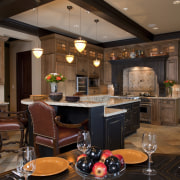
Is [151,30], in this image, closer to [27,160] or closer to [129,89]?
[129,89]

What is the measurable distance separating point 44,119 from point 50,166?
141 centimetres

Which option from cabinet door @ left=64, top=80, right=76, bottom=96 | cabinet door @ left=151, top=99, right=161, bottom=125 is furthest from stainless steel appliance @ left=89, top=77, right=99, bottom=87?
cabinet door @ left=151, top=99, right=161, bottom=125

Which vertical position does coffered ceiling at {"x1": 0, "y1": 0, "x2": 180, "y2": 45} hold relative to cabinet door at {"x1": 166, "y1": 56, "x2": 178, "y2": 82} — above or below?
above

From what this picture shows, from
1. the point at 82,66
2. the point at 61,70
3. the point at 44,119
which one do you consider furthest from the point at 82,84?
the point at 44,119

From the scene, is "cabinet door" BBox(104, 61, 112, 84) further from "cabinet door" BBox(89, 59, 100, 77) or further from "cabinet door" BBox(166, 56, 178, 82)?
"cabinet door" BBox(166, 56, 178, 82)

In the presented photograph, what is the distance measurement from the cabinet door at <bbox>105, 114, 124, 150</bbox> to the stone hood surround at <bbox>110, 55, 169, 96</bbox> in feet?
13.5

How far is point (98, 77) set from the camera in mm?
8148

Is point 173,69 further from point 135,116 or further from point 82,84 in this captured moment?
point 82,84

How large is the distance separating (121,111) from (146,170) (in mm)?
2209

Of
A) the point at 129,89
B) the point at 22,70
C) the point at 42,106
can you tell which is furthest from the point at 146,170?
the point at 129,89

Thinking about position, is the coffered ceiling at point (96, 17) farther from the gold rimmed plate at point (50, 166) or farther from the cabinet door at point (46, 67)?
the gold rimmed plate at point (50, 166)

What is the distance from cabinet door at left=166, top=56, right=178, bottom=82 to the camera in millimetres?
6736

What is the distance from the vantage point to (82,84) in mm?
7211

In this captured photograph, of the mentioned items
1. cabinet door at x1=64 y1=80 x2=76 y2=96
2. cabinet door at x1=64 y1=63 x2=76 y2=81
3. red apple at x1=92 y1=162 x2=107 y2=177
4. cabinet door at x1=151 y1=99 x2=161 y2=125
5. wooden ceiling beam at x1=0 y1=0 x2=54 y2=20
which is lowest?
cabinet door at x1=151 y1=99 x2=161 y2=125
